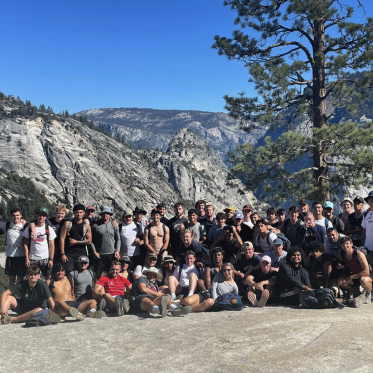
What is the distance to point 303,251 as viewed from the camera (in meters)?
7.43

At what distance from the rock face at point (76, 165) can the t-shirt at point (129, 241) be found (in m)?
115

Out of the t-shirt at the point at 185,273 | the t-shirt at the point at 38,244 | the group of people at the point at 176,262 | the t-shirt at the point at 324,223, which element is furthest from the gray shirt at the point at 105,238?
the t-shirt at the point at 324,223

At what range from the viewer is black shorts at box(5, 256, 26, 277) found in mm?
7504

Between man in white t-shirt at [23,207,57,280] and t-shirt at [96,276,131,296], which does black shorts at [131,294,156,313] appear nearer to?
t-shirt at [96,276,131,296]

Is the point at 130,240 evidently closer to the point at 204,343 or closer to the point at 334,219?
the point at 204,343

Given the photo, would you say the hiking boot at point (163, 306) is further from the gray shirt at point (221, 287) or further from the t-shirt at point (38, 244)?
the t-shirt at point (38, 244)

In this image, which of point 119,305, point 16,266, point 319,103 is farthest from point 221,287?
point 319,103

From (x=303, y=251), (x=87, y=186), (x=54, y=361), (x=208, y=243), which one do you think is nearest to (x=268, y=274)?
(x=303, y=251)

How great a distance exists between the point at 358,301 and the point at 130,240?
179 inches

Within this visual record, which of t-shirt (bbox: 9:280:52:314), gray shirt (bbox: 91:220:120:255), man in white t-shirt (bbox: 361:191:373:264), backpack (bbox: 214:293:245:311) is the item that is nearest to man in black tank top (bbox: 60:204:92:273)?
gray shirt (bbox: 91:220:120:255)

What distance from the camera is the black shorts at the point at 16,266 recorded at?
7.50 meters

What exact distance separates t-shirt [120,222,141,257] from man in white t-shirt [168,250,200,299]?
1168 millimetres

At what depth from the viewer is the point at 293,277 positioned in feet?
23.1

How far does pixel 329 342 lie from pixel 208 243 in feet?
11.9
